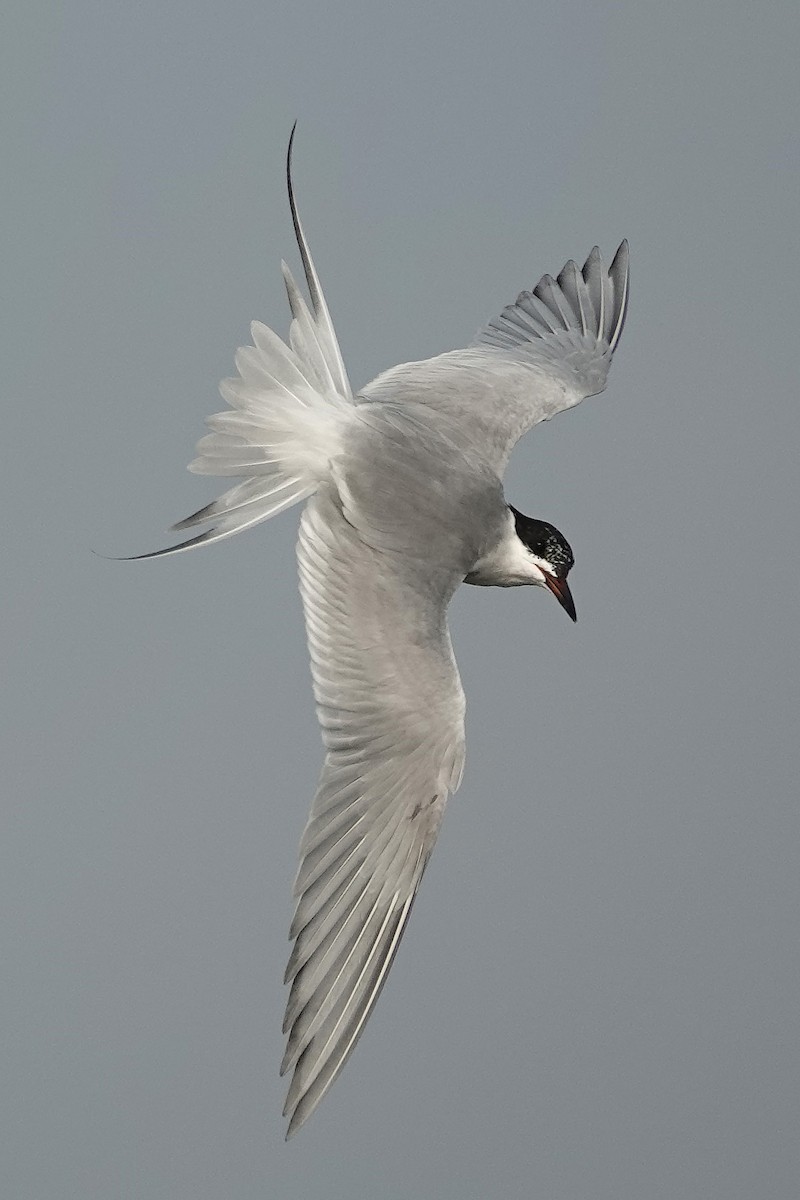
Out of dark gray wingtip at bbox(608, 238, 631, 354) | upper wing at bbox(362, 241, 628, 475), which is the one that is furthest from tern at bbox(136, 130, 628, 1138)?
dark gray wingtip at bbox(608, 238, 631, 354)

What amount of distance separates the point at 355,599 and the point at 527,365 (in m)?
0.90

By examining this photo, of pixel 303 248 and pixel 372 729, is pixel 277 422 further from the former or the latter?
pixel 372 729

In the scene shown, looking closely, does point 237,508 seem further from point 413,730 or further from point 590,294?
point 590,294

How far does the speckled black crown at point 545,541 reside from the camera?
9.87 feet

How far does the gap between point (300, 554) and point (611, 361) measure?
1105 mm

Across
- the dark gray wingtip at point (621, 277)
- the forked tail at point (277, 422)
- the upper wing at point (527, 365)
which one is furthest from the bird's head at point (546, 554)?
the dark gray wingtip at point (621, 277)

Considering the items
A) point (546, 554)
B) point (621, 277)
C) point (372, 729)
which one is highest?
point (621, 277)

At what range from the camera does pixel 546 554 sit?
9.96 feet

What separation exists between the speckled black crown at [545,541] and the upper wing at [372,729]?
26 cm

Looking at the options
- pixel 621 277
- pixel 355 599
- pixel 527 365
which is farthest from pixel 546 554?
pixel 621 277

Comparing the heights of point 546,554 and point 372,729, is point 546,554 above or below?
above

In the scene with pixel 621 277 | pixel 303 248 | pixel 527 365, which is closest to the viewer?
pixel 303 248

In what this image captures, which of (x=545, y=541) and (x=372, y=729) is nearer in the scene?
(x=372, y=729)

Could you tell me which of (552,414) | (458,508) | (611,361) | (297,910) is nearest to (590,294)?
(611,361)
